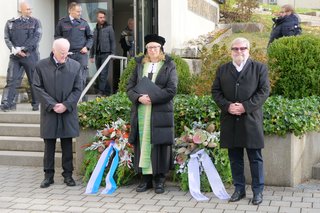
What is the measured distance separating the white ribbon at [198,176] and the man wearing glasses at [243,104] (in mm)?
349

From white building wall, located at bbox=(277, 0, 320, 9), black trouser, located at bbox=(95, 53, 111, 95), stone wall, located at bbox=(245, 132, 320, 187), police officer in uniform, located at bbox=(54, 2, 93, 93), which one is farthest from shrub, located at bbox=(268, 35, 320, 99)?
white building wall, located at bbox=(277, 0, 320, 9)

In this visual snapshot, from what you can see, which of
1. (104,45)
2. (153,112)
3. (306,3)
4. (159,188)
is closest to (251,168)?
(159,188)

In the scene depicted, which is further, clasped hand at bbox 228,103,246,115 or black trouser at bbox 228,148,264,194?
black trouser at bbox 228,148,264,194

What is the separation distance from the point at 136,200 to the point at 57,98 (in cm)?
174

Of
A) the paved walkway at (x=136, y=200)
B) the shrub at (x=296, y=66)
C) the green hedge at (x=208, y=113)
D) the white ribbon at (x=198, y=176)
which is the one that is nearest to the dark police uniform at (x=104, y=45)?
the green hedge at (x=208, y=113)

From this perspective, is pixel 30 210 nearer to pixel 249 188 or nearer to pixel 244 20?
pixel 249 188

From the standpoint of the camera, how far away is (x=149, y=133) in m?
6.96

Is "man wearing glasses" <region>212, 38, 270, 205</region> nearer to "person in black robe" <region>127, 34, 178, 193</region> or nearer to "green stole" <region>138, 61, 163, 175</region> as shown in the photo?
"person in black robe" <region>127, 34, 178, 193</region>

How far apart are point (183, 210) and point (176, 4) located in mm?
8131

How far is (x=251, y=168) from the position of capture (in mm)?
6426

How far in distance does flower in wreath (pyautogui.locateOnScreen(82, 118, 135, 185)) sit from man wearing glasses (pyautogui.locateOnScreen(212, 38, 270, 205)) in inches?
58.2

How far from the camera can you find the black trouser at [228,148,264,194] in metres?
6.39

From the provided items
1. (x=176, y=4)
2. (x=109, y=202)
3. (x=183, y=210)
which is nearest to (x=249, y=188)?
(x=183, y=210)

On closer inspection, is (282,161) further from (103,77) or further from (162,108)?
(103,77)
